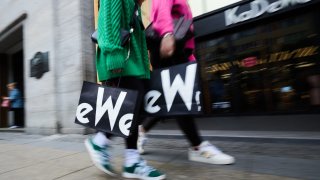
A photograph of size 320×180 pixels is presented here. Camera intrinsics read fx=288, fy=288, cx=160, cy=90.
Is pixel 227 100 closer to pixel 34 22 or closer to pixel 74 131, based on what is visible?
pixel 74 131

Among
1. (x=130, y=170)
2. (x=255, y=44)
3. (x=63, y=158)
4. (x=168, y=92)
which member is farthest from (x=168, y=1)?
(x=255, y=44)

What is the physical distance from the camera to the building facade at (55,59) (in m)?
6.38

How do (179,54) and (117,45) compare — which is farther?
(179,54)

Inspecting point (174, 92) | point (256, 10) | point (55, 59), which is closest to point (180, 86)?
point (174, 92)

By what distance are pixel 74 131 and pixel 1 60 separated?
28.2 feet

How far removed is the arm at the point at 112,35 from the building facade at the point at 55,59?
4150 millimetres

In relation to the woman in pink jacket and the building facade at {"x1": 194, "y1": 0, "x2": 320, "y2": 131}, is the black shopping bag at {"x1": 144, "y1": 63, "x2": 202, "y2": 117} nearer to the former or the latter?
the woman in pink jacket

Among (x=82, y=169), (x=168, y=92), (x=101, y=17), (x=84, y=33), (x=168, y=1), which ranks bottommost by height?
(x=82, y=169)

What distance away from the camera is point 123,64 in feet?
6.95

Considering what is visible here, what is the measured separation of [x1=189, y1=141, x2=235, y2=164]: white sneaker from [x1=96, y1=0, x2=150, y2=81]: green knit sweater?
865 millimetres

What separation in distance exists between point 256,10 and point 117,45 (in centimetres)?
489

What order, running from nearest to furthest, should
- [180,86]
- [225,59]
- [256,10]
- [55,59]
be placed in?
[180,86] → [256,10] → [55,59] → [225,59]

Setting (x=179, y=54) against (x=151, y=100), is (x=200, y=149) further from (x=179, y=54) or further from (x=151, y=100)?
(x=179, y=54)

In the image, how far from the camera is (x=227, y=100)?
7.66 m
